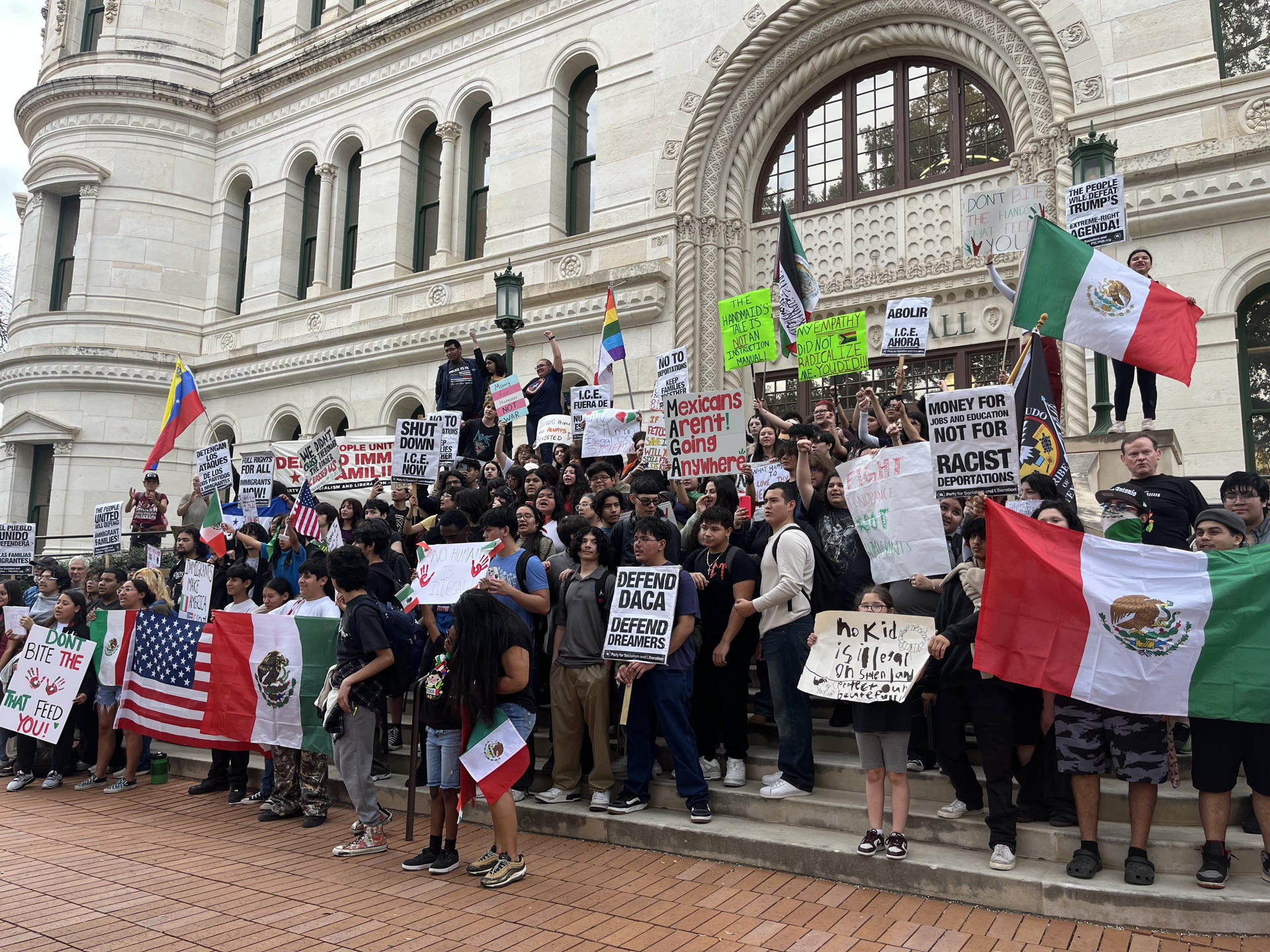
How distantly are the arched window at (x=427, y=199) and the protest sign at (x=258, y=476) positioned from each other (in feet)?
31.4

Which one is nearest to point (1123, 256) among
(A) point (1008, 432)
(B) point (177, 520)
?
(A) point (1008, 432)

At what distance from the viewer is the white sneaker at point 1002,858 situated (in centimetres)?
518

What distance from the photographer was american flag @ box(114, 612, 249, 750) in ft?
28.1

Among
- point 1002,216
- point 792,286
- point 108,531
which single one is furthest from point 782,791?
point 108,531

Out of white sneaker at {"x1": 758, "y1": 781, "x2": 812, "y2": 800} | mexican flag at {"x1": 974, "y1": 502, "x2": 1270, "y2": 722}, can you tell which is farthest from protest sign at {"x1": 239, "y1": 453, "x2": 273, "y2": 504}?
→ mexican flag at {"x1": 974, "y1": 502, "x2": 1270, "y2": 722}

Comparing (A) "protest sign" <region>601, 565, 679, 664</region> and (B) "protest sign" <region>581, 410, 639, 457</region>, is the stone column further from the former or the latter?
(A) "protest sign" <region>601, 565, 679, 664</region>

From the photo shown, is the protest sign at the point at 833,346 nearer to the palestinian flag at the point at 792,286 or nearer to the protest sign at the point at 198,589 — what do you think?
the palestinian flag at the point at 792,286

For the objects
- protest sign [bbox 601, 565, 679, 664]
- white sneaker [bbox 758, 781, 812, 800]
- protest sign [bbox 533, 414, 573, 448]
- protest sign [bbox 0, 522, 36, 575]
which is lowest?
white sneaker [bbox 758, 781, 812, 800]

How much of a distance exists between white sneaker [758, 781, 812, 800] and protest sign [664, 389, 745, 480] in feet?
9.85

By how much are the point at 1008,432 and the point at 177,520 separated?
21.7 m

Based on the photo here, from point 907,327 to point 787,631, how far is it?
4976mm

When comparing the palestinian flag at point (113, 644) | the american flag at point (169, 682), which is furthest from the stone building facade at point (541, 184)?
the palestinian flag at point (113, 644)

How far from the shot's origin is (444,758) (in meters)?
6.05

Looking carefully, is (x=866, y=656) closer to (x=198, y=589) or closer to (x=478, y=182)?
(x=198, y=589)
